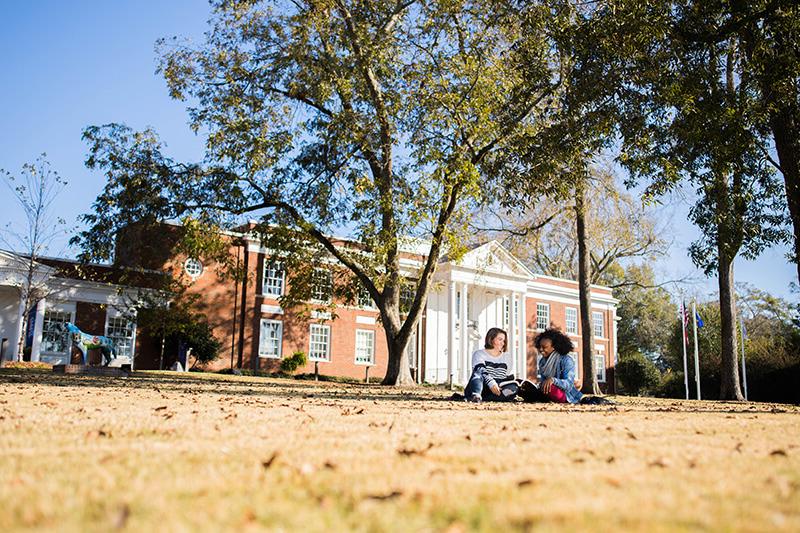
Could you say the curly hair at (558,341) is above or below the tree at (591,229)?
below

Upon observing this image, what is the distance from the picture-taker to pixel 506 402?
11.3m

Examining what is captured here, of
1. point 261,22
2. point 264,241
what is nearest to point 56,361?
point 264,241

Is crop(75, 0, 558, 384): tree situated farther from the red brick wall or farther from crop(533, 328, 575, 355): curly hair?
the red brick wall

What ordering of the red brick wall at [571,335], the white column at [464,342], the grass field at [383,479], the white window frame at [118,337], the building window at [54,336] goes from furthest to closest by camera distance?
the red brick wall at [571,335], the white column at [464,342], the white window frame at [118,337], the building window at [54,336], the grass field at [383,479]

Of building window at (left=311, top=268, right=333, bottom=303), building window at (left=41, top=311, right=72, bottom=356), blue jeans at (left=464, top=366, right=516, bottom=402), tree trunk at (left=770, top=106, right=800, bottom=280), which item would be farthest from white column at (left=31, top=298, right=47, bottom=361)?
tree trunk at (left=770, top=106, right=800, bottom=280)

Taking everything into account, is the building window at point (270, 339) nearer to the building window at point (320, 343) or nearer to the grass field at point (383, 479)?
the building window at point (320, 343)

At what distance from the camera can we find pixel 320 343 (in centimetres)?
3462

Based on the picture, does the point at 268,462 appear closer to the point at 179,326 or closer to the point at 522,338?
the point at 179,326

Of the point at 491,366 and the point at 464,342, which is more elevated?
the point at 464,342

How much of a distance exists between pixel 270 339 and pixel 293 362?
1.60 m

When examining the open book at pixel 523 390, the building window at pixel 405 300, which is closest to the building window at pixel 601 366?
the building window at pixel 405 300

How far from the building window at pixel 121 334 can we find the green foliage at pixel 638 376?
28.8 meters

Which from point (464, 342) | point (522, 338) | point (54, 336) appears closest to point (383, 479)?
point (54, 336)

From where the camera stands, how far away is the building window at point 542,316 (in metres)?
43.8
